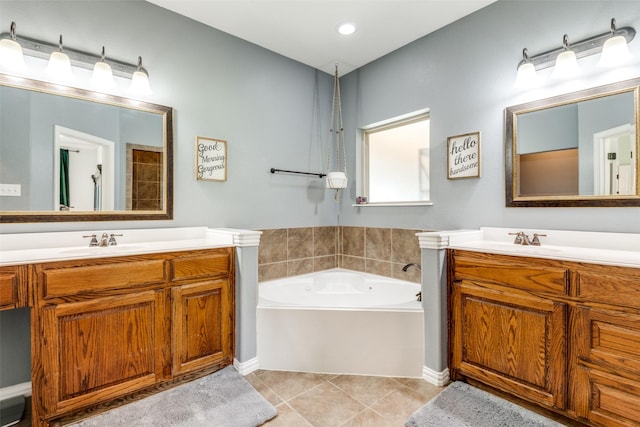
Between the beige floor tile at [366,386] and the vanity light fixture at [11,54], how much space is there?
2.70 metres

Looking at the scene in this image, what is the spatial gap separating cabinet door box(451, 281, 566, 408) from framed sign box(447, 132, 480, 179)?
3.03 ft

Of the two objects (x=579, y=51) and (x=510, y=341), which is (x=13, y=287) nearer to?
(x=510, y=341)

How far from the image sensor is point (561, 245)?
1.93 m

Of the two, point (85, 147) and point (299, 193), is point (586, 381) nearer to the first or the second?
point (299, 193)

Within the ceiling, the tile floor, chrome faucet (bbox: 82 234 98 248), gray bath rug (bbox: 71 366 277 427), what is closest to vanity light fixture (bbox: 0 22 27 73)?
the ceiling

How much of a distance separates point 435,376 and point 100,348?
1983mm

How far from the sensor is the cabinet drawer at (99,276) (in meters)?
1.53

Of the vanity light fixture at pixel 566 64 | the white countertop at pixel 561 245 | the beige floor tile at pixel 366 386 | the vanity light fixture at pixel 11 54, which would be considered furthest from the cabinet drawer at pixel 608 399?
the vanity light fixture at pixel 11 54

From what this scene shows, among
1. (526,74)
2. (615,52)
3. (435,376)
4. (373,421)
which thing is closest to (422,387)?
(435,376)

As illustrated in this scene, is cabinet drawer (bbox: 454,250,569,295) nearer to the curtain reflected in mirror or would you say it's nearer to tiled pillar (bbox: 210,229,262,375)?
tiled pillar (bbox: 210,229,262,375)

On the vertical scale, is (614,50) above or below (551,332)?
above

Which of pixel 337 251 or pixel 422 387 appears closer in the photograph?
pixel 422 387

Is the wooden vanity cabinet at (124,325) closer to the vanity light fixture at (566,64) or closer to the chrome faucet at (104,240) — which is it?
the chrome faucet at (104,240)

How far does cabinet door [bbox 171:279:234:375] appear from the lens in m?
1.92
